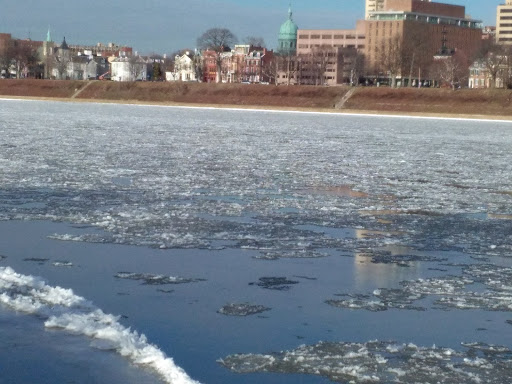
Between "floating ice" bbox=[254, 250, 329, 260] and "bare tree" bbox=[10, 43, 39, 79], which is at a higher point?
"bare tree" bbox=[10, 43, 39, 79]

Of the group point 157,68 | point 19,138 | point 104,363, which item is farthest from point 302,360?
point 157,68

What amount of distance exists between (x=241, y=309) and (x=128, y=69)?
145m

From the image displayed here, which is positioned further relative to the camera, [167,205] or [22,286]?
[167,205]

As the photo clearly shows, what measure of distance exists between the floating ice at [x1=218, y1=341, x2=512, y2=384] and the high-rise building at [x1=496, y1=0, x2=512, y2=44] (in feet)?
616

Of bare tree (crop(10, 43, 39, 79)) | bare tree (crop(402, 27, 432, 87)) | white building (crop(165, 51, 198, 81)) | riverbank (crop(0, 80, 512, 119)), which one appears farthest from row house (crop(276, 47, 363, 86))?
bare tree (crop(10, 43, 39, 79))

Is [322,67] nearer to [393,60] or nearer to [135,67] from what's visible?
[393,60]

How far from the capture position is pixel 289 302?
27.4 feet

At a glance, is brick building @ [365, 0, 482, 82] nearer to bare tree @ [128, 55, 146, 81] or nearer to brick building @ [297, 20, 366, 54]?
brick building @ [297, 20, 366, 54]

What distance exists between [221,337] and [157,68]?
459 feet

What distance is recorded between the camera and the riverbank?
7831 centimetres

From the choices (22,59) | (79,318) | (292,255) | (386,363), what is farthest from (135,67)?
(386,363)

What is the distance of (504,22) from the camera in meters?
190

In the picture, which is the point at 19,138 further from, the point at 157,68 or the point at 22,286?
the point at 157,68

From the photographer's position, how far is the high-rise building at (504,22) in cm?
18725
